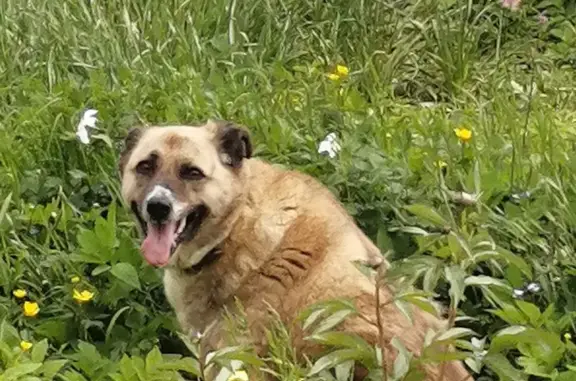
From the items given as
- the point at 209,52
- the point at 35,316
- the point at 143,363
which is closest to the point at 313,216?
the point at 143,363

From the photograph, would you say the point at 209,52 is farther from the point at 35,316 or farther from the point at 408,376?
the point at 408,376

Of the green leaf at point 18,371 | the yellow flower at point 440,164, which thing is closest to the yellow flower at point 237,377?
the green leaf at point 18,371

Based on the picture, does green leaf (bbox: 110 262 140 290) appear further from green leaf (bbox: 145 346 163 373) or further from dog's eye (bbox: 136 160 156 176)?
green leaf (bbox: 145 346 163 373)

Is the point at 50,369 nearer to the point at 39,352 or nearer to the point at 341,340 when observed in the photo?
the point at 39,352

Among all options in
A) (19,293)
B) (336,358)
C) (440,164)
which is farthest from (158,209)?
(440,164)

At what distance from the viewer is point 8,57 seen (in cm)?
697

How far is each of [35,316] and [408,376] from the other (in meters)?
2.11

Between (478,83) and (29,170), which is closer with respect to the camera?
(29,170)

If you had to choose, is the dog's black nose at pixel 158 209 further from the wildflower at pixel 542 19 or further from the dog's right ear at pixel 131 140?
the wildflower at pixel 542 19

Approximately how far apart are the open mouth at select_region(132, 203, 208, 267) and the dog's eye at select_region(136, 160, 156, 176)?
12cm

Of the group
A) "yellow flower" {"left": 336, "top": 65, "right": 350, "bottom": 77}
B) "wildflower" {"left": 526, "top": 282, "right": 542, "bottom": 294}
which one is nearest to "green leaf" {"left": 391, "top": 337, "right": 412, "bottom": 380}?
"wildflower" {"left": 526, "top": 282, "right": 542, "bottom": 294}

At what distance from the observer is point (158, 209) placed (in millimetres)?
4535

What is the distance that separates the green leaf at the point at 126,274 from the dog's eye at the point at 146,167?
0.56m

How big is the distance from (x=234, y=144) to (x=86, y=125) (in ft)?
4.25
